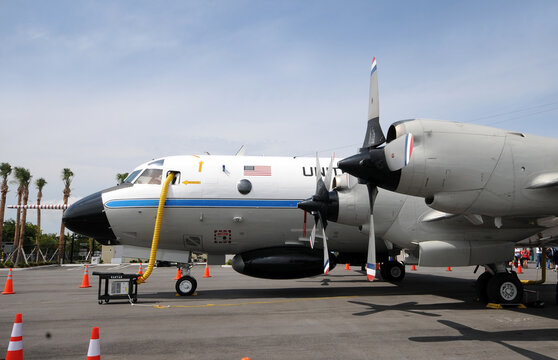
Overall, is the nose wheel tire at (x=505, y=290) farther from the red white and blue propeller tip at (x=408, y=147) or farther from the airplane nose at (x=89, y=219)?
the airplane nose at (x=89, y=219)

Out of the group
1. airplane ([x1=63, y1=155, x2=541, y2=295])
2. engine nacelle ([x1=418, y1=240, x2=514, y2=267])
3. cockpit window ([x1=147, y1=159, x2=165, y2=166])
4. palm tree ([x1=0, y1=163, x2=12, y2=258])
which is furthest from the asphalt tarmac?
palm tree ([x1=0, y1=163, x2=12, y2=258])

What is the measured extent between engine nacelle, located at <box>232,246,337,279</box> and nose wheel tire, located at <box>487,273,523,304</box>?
4756 millimetres

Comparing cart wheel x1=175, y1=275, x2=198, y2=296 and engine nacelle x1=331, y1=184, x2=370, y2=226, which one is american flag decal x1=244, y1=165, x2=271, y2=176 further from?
cart wheel x1=175, y1=275, x2=198, y2=296

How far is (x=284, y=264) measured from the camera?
1279 centimetres

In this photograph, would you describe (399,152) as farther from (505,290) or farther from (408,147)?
(505,290)

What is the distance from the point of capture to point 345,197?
11836 mm

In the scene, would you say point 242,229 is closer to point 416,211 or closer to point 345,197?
point 345,197

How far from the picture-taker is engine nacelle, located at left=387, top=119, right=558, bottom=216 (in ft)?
27.0

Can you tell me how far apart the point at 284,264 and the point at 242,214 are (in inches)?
85.8

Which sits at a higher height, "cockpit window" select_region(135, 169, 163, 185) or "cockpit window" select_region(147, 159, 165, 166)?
"cockpit window" select_region(147, 159, 165, 166)

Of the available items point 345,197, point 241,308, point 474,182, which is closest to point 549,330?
point 474,182

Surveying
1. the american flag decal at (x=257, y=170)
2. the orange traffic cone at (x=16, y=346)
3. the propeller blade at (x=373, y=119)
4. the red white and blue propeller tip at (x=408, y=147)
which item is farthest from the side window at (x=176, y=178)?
the orange traffic cone at (x=16, y=346)

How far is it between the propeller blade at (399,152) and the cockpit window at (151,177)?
8.08 m

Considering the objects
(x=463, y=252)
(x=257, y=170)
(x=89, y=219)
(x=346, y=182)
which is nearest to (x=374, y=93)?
(x=346, y=182)
